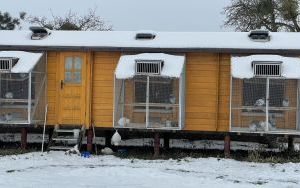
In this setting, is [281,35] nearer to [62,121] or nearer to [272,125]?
[272,125]

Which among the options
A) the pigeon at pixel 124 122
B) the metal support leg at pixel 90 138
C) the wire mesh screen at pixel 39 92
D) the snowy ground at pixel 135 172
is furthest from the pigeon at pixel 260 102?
the wire mesh screen at pixel 39 92

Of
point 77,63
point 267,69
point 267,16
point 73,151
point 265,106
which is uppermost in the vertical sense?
point 267,16

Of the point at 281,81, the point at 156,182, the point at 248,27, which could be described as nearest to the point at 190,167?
the point at 156,182

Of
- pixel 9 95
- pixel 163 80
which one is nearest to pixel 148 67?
pixel 163 80

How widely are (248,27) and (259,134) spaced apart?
2178cm

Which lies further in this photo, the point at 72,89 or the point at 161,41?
the point at 72,89

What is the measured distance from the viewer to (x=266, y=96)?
50.6ft

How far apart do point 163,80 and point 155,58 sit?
67 centimetres

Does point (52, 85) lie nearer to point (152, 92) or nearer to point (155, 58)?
point (152, 92)

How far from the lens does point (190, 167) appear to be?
1396 centimetres

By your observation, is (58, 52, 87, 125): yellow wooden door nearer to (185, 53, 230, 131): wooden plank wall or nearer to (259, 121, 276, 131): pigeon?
(185, 53, 230, 131): wooden plank wall

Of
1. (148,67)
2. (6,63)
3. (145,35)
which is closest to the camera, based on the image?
(148,67)

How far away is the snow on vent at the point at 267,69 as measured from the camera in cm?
1539

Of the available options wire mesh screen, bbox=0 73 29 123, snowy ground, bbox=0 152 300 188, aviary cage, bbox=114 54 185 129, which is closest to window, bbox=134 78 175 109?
→ aviary cage, bbox=114 54 185 129
